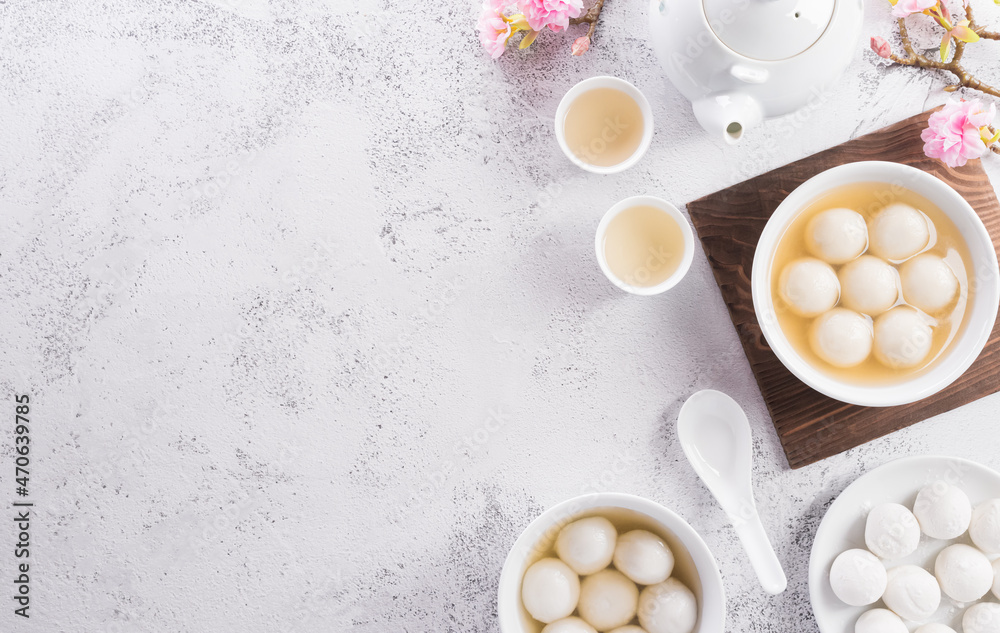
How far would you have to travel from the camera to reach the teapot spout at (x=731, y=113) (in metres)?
0.73

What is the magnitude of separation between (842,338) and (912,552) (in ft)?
1.17

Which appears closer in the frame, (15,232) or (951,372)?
(951,372)

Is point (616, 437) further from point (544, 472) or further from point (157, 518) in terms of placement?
point (157, 518)

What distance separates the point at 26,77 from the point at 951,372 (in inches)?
56.9

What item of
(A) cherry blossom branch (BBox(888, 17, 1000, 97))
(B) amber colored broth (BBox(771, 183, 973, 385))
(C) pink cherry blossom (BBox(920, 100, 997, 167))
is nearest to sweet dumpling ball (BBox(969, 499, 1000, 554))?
(B) amber colored broth (BBox(771, 183, 973, 385))

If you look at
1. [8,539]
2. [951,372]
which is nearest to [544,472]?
[951,372]

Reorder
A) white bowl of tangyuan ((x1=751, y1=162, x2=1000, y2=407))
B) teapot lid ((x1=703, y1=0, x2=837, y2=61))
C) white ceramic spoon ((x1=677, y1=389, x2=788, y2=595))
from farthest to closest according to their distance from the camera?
white ceramic spoon ((x1=677, y1=389, x2=788, y2=595)) → white bowl of tangyuan ((x1=751, y1=162, x2=1000, y2=407)) → teapot lid ((x1=703, y1=0, x2=837, y2=61))

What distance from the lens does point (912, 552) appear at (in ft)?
3.06

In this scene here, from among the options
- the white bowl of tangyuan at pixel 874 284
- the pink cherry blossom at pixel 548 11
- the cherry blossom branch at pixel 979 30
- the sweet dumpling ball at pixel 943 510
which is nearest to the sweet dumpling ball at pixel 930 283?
the white bowl of tangyuan at pixel 874 284

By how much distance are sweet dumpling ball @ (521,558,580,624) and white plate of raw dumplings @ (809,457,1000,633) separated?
36 cm

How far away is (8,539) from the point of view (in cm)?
102

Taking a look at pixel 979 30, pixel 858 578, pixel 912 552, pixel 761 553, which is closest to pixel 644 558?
pixel 761 553

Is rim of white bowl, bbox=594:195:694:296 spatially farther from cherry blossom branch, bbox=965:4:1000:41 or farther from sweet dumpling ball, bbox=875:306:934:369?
cherry blossom branch, bbox=965:4:1000:41

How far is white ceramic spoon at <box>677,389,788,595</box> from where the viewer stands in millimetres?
927
